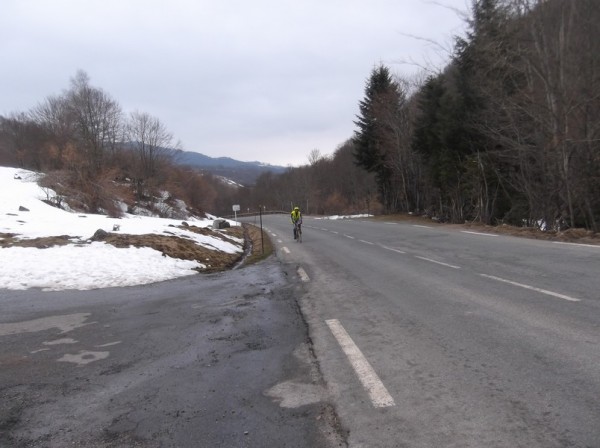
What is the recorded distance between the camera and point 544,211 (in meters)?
21.8

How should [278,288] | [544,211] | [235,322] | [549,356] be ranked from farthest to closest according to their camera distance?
1. [544,211]
2. [278,288]
3. [235,322]
4. [549,356]

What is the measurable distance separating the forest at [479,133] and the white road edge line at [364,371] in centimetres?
1676

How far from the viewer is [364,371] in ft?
14.8

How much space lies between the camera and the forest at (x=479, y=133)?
19016mm

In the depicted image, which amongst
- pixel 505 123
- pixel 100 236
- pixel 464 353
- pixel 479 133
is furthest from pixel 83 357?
pixel 479 133

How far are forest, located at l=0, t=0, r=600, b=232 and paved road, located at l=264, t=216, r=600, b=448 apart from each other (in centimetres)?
1109

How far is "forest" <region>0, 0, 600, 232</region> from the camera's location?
19.0 m

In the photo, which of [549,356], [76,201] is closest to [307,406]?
[549,356]

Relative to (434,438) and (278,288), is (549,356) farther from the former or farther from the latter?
(278,288)

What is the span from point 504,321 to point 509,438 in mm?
3074

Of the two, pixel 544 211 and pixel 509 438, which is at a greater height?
pixel 544 211

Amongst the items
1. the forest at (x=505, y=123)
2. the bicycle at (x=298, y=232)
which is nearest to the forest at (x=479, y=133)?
the forest at (x=505, y=123)

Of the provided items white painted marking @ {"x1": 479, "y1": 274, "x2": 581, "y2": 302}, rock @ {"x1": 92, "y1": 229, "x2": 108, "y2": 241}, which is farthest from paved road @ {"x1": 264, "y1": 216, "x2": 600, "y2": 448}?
rock @ {"x1": 92, "y1": 229, "x2": 108, "y2": 241}

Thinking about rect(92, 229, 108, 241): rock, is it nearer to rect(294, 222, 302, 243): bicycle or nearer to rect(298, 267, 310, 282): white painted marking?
rect(298, 267, 310, 282): white painted marking
